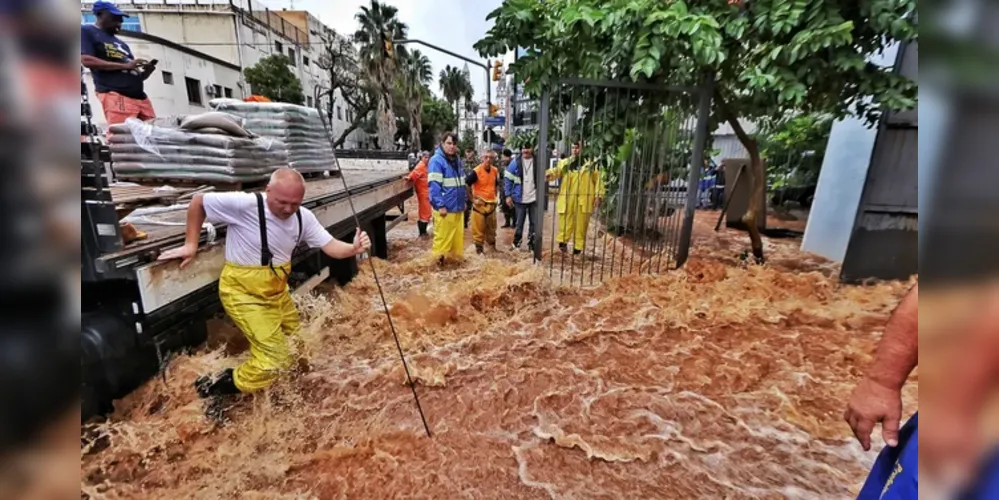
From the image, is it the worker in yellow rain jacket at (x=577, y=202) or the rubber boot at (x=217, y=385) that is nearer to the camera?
the rubber boot at (x=217, y=385)

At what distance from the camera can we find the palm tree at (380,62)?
26031 millimetres

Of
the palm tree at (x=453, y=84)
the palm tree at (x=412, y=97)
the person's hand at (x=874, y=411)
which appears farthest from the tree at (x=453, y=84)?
the person's hand at (x=874, y=411)

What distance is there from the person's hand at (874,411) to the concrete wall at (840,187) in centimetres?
548

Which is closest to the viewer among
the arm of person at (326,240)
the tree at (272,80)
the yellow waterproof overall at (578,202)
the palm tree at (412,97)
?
the arm of person at (326,240)

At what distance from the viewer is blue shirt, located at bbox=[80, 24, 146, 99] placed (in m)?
4.02

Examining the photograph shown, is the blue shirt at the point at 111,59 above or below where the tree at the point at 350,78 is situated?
below

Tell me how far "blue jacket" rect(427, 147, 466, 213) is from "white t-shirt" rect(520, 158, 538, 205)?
4.30 feet

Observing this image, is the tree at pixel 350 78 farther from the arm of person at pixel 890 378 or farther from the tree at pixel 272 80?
the arm of person at pixel 890 378

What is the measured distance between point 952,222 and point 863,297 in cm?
615

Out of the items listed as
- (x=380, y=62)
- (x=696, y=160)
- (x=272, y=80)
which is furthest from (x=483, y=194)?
(x=380, y=62)

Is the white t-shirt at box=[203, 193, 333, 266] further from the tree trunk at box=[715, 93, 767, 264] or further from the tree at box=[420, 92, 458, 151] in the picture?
the tree at box=[420, 92, 458, 151]

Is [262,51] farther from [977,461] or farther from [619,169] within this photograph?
[977,461]

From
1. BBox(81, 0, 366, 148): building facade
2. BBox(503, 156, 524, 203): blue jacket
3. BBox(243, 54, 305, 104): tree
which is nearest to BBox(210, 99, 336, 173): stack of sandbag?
BBox(503, 156, 524, 203): blue jacket

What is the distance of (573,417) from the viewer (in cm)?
320
